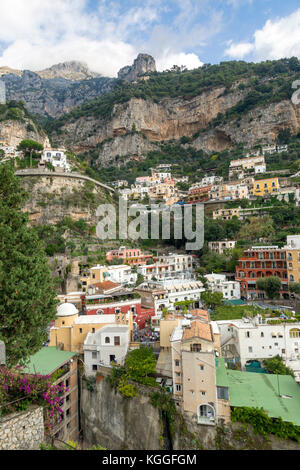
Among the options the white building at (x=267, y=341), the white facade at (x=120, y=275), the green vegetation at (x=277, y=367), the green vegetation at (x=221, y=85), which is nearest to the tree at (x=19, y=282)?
the white building at (x=267, y=341)

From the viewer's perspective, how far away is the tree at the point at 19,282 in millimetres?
8461

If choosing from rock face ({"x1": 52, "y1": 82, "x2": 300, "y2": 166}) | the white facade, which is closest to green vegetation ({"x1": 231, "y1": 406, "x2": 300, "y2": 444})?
the white facade

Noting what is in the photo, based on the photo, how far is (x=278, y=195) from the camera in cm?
5009

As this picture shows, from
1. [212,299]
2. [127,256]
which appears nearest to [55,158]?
[127,256]

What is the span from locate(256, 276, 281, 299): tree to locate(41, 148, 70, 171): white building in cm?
4509

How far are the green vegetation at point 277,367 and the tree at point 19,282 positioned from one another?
48.8 feet

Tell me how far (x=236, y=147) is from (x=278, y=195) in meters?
35.7

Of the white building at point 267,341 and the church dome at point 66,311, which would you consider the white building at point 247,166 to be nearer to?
the white building at point 267,341

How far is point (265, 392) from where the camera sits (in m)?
14.1

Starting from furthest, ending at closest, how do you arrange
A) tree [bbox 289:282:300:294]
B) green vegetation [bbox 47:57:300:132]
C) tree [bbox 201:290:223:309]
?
1. green vegetation [bbox 47:57:300:132]
2. tree [bbox 201:290:223:309]
3. tree [bbox 289:282:300:294]

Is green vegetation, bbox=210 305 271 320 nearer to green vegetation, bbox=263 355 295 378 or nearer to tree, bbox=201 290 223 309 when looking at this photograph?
tree, bbox=201 290 223 309

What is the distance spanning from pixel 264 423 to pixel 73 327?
13302 mm

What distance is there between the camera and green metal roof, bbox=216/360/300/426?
12676mm

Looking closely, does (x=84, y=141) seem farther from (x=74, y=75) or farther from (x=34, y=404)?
(x=74, y=75)
